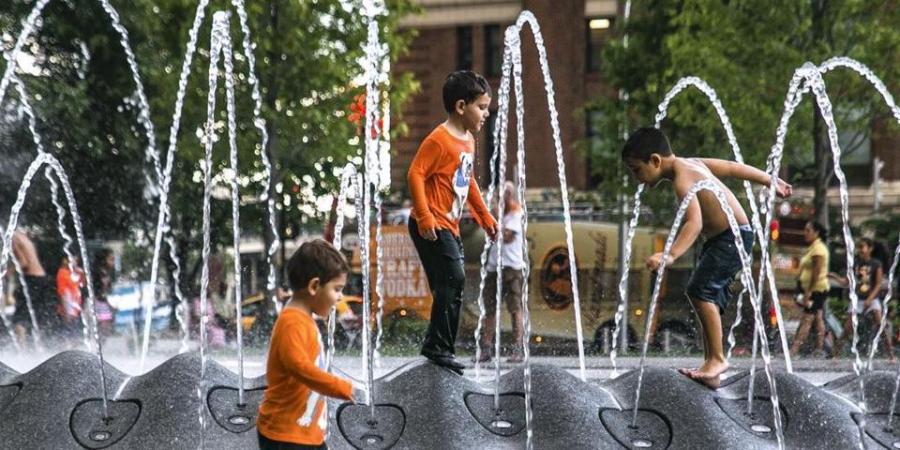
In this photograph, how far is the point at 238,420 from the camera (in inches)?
259

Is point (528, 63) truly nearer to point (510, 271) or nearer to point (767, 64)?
point (767, 64)

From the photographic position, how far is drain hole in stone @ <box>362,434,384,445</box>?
635 cm

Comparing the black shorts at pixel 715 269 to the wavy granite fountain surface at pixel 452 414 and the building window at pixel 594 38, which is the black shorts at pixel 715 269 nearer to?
the wavy granite fountain surface at pixel 452 414

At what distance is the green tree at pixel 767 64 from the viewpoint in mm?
18688

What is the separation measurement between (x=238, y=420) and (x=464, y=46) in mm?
33817

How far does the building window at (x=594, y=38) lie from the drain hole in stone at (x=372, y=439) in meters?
32.2

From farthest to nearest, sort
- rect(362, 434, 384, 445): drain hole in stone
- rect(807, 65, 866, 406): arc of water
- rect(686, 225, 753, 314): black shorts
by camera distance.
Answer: rect(807, 65, 866, 406): arc of water, rect(686, 225, 753, 314): black shorts, rect(362, 434, 384, 445): drain hole in stone

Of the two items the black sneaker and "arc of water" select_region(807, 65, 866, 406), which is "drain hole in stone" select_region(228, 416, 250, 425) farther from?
"arc of water" select_region(807, 65, 866, 406)

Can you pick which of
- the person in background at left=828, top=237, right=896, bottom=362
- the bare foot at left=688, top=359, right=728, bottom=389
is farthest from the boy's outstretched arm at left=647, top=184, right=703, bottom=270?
the person in background at left=828, top=237, right=896, bottom=362

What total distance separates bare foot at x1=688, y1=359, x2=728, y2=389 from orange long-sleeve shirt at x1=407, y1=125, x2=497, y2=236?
1511 mm

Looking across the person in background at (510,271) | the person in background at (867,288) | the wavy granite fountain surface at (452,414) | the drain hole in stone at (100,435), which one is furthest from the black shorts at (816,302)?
the drain hole in stone at (100,435)

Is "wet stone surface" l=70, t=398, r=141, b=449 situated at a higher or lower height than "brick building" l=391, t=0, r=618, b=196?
lower

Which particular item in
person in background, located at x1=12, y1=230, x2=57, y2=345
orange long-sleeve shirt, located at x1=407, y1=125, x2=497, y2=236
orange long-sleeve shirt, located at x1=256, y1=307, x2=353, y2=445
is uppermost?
orange long-sleeve shirt, located at x1=407, y1=125, x2=497, y2=236

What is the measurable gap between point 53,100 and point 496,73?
2125 cm
